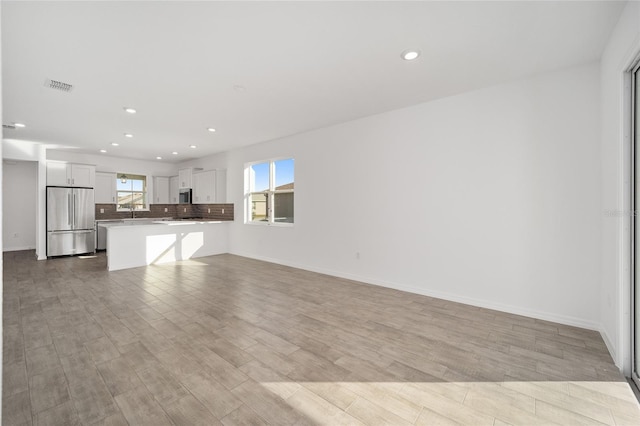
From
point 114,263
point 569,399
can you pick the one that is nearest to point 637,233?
point 569,399

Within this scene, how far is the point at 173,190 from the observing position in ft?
31.2

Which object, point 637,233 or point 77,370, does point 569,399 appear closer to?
point 637,233

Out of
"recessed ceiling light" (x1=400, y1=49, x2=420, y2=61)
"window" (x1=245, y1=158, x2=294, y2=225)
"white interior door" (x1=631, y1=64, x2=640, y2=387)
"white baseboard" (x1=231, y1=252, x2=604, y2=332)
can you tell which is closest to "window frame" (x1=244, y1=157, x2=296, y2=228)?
"window" (x1=245, y1=158, x2=294, y2=225)

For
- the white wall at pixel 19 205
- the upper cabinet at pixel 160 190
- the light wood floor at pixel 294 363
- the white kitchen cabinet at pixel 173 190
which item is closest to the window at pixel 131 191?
the upper cabinet at pixel 160 190

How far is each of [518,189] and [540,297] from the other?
48.6 inches

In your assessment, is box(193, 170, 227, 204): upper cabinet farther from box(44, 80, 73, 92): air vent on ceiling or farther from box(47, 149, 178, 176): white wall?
box(44, 80, 73, 92): air vent on ceiling

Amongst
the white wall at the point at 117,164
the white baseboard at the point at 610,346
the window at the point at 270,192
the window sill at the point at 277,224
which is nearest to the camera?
the white baseboard at the point at 610,346

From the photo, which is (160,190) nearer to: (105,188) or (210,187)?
(105,188)

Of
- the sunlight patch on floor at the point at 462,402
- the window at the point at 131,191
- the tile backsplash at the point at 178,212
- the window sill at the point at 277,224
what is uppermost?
the window at the point at 131,191

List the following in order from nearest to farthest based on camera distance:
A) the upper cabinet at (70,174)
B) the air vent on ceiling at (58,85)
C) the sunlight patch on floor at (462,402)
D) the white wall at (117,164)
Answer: the sunlight patch on floor at (462,402), the air vent on ceiling at (58,85), the upper cabinet at (70,174), the white wall at (117,164)

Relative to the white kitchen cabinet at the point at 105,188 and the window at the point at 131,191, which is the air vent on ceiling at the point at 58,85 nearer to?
the white kitchen cabinet at the point at 105,188

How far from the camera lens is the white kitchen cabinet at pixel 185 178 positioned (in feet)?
27.9

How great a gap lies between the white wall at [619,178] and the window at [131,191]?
33.5 feet

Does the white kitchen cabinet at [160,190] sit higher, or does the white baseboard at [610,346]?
the white kitchen cabinet at [160,190]
